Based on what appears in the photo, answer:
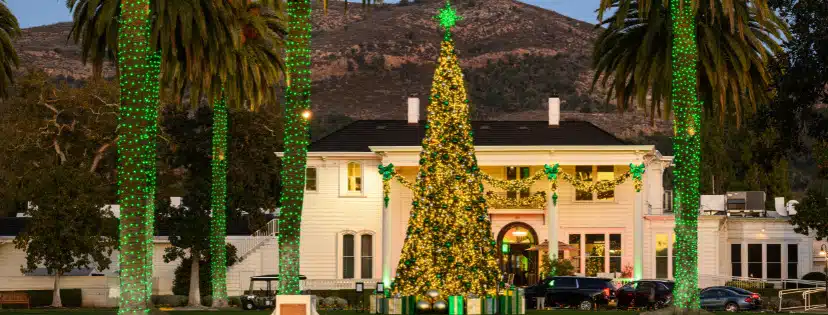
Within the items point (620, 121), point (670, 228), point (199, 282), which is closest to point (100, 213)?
point (199, 282)

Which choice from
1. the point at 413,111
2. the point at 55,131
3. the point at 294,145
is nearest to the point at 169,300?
the point at 413,111

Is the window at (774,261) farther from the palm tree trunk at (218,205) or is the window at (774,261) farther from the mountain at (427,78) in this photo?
the mountain at (427,78)

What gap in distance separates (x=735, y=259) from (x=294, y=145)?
39.4m

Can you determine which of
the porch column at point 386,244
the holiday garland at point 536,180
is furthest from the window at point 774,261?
the porch column at point 386,244

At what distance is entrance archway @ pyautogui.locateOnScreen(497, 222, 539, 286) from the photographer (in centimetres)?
6556

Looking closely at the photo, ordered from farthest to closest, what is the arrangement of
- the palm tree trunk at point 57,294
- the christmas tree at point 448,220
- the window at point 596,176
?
the window at point 596,176 < the palm tree trunk at point 57,294 < the christmas tree at point 448,220

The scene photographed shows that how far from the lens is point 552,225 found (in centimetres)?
6228

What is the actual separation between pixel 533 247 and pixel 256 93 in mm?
17040

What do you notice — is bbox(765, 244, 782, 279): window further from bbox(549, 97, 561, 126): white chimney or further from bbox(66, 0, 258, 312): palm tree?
bbox(66, 0, 258, 312): palm tree

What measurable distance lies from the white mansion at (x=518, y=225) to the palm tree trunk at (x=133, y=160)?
3480 cm

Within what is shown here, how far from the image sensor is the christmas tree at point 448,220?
4194 centimetres

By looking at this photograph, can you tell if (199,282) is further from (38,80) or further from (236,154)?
(38,80)

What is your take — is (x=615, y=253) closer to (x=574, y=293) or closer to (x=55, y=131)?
(x=574, y=293)

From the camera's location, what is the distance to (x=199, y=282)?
63.9 m
